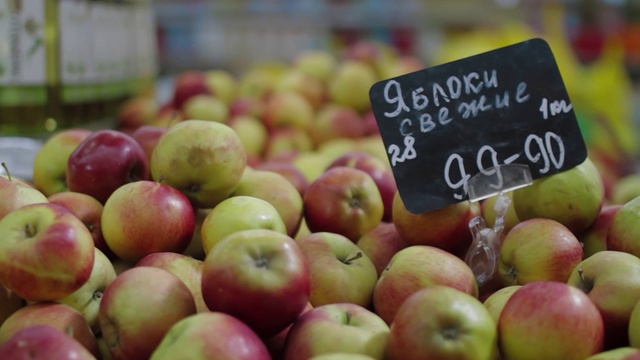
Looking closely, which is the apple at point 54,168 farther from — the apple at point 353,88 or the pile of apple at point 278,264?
the apple at point 353,88

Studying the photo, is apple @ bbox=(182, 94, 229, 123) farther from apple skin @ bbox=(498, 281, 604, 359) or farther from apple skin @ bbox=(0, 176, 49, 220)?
apple skin @ bbox=(498, 281, 604, 359)

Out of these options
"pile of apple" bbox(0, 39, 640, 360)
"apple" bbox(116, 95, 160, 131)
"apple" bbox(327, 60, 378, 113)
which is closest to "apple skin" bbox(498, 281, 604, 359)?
"pile of apple" bbox(0, 39, 640, 360)

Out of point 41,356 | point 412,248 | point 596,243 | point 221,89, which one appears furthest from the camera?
point 221,89

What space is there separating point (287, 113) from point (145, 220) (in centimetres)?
167

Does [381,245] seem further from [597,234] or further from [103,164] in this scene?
[103,164]

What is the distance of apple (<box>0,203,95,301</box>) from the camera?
95 cm

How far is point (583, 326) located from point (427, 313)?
203 millimetres

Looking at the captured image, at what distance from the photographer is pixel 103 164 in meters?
1.29

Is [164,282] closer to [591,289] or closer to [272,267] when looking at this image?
[272,267]

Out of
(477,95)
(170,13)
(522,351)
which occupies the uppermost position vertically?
(170,13)

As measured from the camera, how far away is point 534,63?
1.32 meters

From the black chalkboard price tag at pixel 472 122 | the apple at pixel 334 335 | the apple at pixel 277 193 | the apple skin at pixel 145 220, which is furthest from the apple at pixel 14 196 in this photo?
the black chalkboard price tag at pixel 472 122

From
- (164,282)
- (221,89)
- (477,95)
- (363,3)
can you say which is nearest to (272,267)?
(164,282)

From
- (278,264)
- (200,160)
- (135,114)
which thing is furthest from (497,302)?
(135,114)
